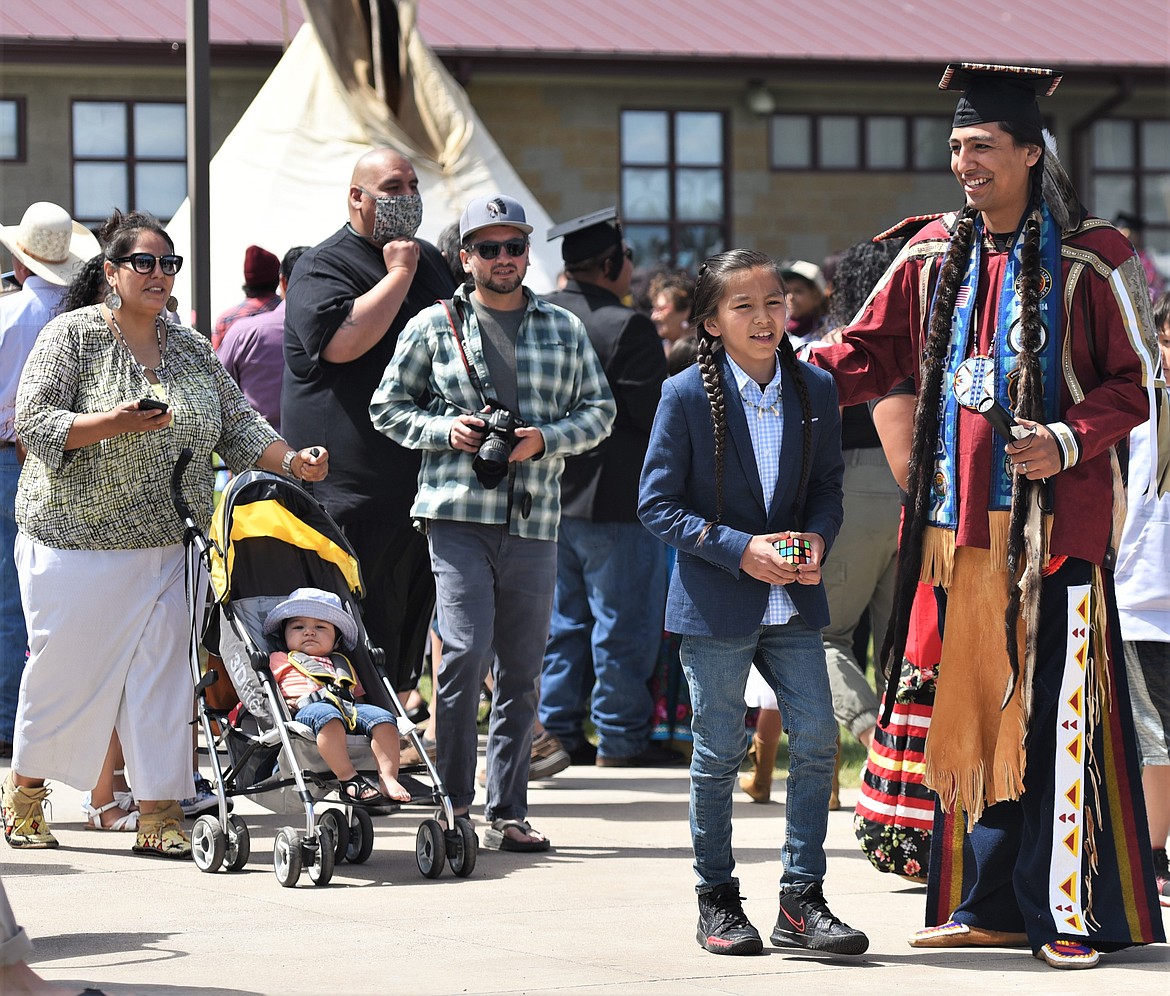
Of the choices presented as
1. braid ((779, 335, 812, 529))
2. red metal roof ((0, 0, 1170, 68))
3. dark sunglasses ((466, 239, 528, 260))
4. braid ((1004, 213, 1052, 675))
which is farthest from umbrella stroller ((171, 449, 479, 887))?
red metal roof ((0, 0, 1170, 68))

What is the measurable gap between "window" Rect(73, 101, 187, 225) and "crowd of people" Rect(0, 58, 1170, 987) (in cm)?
1019

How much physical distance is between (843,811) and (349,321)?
2757 mm

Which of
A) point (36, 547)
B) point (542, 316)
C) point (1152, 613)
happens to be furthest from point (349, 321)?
point (1152, 613)

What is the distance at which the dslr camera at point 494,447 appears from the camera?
6613 mm

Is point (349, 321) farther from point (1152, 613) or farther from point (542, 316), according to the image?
point (1152, 613)

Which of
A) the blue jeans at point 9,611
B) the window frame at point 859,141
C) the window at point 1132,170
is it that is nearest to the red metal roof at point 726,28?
the window frame at point 859,141

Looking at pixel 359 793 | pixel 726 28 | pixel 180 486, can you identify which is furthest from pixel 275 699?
pixel 726 28

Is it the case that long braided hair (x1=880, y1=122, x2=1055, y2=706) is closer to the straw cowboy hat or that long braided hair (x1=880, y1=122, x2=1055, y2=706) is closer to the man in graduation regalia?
the man in graduation regalia

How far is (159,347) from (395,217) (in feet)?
3.56

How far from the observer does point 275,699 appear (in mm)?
6363

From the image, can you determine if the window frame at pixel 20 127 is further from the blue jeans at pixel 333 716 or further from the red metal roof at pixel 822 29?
the blue jeans at pixel 333 716

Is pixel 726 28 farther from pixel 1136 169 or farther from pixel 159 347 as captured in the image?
pixel 159 347

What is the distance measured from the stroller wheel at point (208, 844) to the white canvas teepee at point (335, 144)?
26.1 feet

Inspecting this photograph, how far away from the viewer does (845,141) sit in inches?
822
